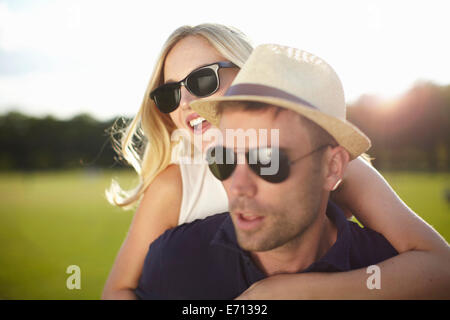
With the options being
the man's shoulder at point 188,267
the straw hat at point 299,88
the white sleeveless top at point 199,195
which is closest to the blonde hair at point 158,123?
the white sleeveless top at point 199,195

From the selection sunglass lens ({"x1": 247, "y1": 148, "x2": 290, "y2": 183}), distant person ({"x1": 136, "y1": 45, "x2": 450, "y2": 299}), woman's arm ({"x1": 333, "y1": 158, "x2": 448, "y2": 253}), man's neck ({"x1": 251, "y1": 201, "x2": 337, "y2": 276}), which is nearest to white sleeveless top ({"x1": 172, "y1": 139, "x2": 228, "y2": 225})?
distant person ({"x1": 136, "y1": 45, "x2": 450, "y2": 299})

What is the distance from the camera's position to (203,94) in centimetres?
309

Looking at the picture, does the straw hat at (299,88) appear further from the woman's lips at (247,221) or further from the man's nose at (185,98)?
the man's nose at (185,98)

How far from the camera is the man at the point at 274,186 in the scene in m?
2.03

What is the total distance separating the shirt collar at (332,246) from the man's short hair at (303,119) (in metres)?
0.54

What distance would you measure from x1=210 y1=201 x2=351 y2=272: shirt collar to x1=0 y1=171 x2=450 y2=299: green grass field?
167cm

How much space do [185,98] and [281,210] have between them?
141 centimetres

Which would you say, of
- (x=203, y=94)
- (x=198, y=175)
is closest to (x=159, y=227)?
(x=198, y=175)

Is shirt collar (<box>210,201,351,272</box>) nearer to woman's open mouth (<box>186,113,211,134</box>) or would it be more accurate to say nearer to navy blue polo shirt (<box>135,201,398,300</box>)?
navy blue polo shirt (<box>135,201,398,300</box>)

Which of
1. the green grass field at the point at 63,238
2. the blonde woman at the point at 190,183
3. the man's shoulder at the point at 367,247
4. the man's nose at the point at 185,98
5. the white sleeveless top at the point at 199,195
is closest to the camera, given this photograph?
the man's shoulder at the point at 367,247

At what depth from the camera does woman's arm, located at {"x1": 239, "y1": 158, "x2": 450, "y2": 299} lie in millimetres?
2182

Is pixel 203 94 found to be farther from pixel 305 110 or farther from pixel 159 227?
pixel 305 110

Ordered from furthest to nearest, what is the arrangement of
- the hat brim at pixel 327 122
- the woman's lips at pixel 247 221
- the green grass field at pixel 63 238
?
the green grass field at pixel 63 238, the woman's lips at pixel 247 221, the hat brim at pixel 327 122
